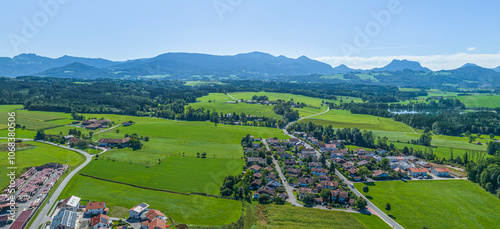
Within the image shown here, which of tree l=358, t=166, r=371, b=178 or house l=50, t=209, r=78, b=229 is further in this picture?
tree l=358, t=166, r=371, b=178

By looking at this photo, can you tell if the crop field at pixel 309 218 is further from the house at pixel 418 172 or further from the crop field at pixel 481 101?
the crop field at pixel 481 101

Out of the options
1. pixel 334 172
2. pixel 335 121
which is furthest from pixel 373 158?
pixel 335 121

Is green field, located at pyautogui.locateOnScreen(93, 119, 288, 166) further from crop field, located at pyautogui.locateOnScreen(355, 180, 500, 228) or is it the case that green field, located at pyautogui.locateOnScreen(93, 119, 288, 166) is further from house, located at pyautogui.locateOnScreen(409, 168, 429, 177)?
house, located at pyautogui.locateOnScreen(409, 168, 429, 177)

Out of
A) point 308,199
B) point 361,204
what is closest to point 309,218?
point 308,199

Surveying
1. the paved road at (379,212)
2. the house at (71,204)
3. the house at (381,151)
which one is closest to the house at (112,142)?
the house at (71,204)

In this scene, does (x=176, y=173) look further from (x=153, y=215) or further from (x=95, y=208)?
(x=95, y=208)

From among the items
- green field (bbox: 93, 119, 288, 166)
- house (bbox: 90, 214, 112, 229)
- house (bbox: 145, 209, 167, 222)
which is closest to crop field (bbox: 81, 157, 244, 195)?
green field (bbox: 93, 119, 288, 166)

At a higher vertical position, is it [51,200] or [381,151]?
[51,200]

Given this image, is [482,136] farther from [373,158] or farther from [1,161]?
[1,161]
